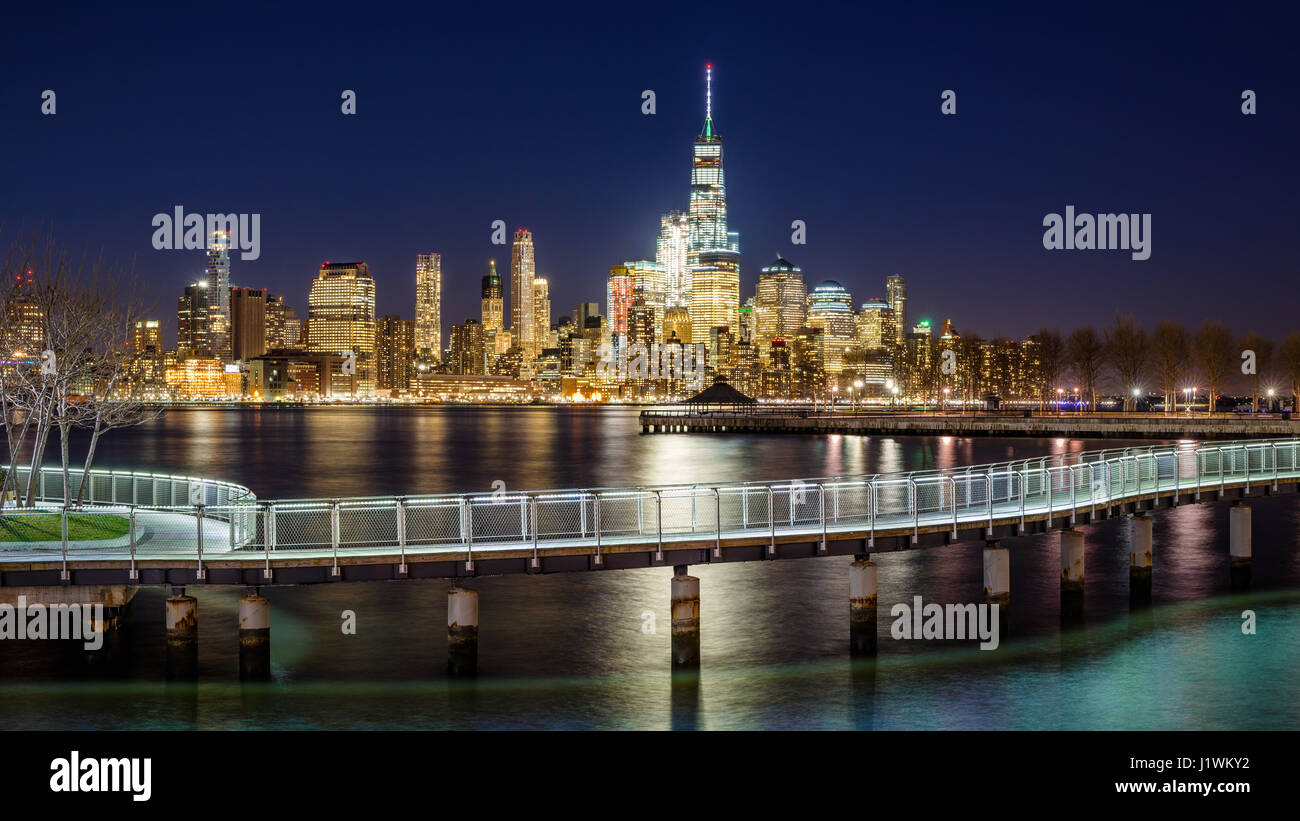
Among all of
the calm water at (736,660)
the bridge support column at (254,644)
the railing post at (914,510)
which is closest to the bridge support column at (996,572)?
the calm water at (736,660)

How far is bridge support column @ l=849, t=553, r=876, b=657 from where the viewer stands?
29875mm

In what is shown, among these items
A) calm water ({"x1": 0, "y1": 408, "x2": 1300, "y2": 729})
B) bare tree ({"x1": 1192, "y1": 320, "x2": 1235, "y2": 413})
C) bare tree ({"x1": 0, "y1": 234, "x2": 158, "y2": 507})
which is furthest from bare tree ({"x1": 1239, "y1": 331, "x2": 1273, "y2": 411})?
bare tree ({"x1": 0, "y1": 234, "x2": 158, "y2": 507})

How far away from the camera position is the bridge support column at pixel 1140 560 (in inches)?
1496

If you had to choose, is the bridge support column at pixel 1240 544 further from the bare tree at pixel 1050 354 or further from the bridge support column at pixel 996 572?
the bare tree at pixel 1050 354

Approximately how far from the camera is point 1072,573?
36500 mm

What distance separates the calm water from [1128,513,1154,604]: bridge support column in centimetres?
82

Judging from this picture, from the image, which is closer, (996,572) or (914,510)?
(914,510)

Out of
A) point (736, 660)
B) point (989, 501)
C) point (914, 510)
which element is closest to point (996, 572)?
point (989, 501)

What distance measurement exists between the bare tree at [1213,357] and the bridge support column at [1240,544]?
11239 centimetres

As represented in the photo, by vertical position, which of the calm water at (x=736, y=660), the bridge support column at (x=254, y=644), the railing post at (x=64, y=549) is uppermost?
the railing post at (x=64, y=549)

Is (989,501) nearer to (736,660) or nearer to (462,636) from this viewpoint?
(736,660)

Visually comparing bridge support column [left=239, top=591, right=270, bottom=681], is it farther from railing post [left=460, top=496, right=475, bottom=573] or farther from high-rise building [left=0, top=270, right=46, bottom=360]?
high-rise building [left=0, top=270, right=46, bottom=360]

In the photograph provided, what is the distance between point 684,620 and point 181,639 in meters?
11.9
